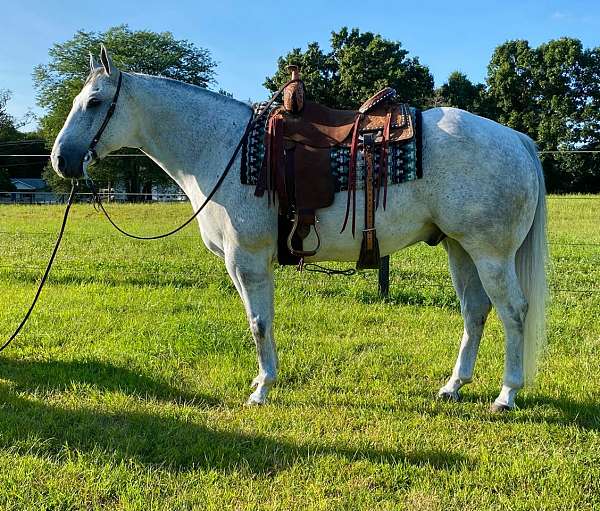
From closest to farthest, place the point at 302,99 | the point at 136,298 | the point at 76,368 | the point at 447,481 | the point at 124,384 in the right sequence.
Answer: the point at 447,481 → the point at 302,99 → the point at 124,384 → the point at 76,368 → the point at 136,298

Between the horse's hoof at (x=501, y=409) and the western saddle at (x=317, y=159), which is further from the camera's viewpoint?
the horse's hoof at (x=501, y=409)

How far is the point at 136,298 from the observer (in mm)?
→ 5973

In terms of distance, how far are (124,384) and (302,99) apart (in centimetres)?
237

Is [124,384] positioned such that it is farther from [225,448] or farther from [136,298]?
[136,298]

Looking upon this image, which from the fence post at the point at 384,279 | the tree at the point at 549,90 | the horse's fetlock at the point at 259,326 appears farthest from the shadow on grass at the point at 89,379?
the tree at the point at 549,90

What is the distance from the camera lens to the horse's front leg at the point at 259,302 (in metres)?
3.16

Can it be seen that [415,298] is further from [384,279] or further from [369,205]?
[369,205]

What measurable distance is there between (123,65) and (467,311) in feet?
135

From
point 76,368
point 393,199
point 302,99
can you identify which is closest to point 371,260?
point 393,199

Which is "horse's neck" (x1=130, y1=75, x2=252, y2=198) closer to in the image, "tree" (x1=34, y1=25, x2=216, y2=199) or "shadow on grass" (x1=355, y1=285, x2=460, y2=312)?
"shadow on grass" (x1=355, y1=285, x2=460, y2=312)

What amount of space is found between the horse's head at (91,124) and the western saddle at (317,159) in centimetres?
99

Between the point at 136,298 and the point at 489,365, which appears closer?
the point at 489,365

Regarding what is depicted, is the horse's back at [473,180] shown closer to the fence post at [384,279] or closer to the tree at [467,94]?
the fence post at [384,279]

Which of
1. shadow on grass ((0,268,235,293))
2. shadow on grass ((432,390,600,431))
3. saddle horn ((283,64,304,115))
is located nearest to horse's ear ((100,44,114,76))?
saddle horn ((283,64,304,115))
